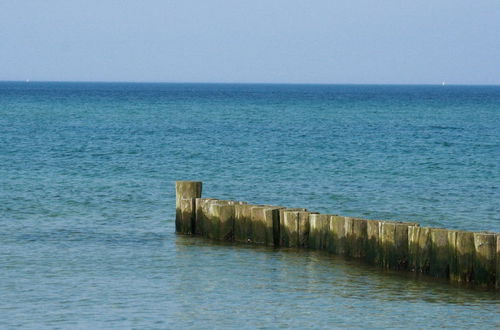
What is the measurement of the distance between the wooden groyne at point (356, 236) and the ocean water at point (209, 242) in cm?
35

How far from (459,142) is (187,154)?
63.6ft

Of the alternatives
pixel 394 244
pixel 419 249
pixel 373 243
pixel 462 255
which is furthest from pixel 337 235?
pixel 462 255

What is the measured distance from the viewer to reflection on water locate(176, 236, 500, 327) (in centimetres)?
1386

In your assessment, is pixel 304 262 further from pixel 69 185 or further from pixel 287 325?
pixel 69 185

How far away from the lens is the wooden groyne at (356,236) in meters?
15.7

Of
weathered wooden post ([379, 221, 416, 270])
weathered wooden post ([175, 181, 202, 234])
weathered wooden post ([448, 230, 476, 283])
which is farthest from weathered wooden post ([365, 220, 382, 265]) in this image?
weathered wooden post ([175, 181, 202, 234])

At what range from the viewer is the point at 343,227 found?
1839 cm

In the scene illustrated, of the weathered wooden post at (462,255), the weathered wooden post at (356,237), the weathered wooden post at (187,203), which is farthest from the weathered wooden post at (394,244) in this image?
the weathered wooden post at (187,203)

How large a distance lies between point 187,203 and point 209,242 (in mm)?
1323

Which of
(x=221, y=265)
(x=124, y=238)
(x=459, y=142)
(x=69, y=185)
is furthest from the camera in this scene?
(x=459, y=142)

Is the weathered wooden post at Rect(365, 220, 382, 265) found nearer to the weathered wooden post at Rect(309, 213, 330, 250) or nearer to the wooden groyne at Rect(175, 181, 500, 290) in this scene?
the wooden groyne at Rect(175, 181, 500, 290)

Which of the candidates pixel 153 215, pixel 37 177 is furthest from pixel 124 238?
pixel 37 177

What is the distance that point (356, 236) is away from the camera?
1809cm

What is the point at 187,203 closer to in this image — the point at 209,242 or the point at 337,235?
the point at 209,242
